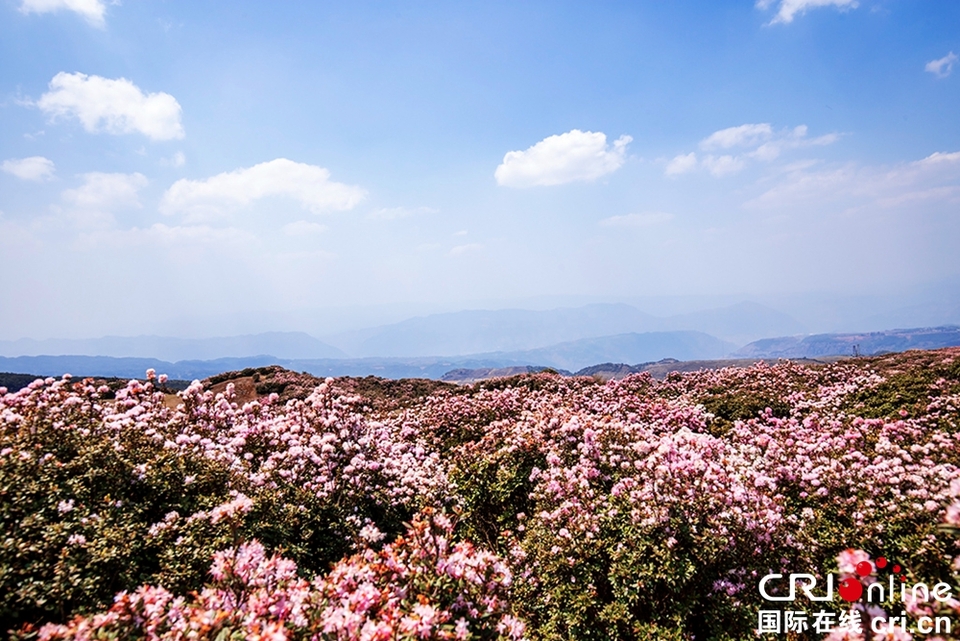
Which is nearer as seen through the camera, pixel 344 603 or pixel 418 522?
pixel 344 603

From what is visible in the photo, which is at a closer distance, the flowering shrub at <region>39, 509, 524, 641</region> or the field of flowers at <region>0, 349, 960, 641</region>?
the flowering shrub at <region>39, 509, 524, 641</region>

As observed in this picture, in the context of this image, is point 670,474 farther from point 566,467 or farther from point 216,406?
point 216,406

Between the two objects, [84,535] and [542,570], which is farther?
[542,570]

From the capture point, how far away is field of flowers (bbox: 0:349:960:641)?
14.6ft

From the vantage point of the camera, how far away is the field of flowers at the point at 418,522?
445 centimetres

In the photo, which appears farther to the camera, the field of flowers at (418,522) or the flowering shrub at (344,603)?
the field of flowers at (418,522)

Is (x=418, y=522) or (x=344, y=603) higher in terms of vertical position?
(x=418, y=522)

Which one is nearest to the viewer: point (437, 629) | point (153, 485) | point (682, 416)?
point (437, 629)

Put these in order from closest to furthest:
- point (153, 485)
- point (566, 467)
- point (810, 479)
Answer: point (153, 485) → point (810, 479) → point (566, 467)

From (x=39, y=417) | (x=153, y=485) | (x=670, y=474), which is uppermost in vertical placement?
(x=39, y=417)

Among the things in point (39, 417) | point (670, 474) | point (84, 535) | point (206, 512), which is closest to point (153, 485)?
point (206, 512)

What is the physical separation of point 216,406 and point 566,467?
7.69 meters

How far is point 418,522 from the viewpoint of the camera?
5.32 metres

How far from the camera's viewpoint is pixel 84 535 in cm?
522
